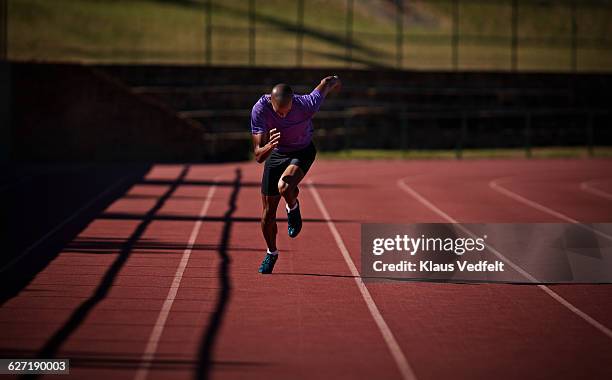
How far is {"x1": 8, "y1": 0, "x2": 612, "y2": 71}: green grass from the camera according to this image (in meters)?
45.7

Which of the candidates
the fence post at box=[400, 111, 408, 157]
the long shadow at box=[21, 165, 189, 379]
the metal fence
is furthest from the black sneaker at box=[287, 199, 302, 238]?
the metal fence

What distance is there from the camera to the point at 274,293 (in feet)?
36.2

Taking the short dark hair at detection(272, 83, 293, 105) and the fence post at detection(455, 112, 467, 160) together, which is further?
the fence post at detection(455, 112, 467, 160)

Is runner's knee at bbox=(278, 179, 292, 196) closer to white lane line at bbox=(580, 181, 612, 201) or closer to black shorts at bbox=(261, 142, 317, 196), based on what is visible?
black shorts at bbox=(261, 142, 317, 196)

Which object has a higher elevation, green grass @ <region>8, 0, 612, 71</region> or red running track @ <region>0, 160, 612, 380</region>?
green grass @ <region>8, 0, 612, 71</region>

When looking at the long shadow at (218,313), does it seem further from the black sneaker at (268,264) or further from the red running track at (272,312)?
the black sneaker at (268,264)

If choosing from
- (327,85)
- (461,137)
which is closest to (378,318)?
(327,85)

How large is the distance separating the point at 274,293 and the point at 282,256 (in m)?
2.57

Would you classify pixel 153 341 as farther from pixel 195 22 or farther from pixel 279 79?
pixel 195 22

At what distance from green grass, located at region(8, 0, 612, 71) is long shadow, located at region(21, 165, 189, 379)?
28.1 m

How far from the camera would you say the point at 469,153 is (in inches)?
1310

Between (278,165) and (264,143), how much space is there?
679 mm

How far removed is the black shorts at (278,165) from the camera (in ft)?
39.4

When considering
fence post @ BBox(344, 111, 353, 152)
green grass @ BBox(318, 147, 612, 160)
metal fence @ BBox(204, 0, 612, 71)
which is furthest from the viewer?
metal fence @ BBox(204, 0, 612, 71)
